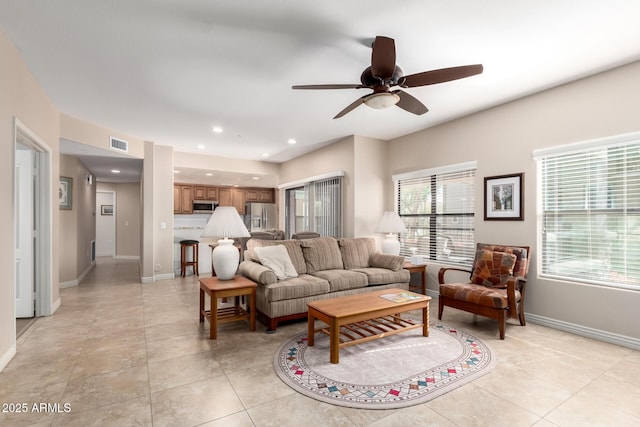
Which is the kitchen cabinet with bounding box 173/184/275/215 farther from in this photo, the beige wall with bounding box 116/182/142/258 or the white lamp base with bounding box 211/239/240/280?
the white lamp base with bounding box 211/239/240/280

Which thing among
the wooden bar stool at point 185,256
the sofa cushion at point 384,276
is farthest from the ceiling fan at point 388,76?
the wooden bar stool at point 185,256

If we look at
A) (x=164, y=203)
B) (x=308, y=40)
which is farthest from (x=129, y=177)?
(x=308, y=40)

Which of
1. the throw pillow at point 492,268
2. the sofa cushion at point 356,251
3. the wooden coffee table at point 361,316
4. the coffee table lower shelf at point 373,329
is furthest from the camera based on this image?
the sofa cushion at point 356,251

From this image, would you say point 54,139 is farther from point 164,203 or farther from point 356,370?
point 356,370

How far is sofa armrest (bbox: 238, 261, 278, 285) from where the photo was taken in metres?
3.44

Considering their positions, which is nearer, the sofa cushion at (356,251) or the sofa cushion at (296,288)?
the sofa cushion at (296,288)

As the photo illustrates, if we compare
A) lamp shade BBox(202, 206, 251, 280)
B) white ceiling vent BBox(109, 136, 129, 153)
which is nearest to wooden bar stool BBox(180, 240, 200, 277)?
white ceiling vent BBox(109, 136, 129, 153)

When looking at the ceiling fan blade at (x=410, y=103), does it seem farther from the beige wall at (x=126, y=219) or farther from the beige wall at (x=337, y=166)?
the beige wall at (x=126, y=219)

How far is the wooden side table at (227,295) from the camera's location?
10.3 feet

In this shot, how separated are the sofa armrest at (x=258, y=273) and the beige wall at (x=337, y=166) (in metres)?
2.03

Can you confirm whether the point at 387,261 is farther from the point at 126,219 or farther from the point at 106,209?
the point at 106,209

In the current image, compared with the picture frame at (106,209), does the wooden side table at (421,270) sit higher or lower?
lower

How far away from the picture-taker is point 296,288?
A: 349 centimetres

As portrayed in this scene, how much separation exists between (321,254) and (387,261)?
99cm
